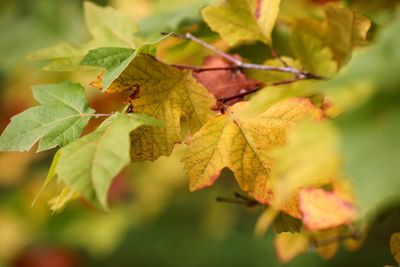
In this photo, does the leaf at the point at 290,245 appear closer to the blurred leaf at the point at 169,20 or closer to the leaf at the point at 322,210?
the leaf at the point at 322,210

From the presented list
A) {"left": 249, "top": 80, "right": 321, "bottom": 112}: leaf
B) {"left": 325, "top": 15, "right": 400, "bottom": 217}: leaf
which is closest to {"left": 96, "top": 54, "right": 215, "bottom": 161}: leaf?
{"left": 249, "top": 80, "right": 321, "bottom": 112}: leaf

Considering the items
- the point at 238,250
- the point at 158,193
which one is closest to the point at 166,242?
the point at 238,250

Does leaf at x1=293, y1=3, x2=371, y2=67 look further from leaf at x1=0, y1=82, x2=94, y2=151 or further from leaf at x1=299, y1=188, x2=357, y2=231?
leaf at x1=0, y1=82, x2=94, y2=151

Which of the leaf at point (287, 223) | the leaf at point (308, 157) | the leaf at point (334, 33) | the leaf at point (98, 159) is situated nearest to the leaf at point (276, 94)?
the leaf at point (308, 157)

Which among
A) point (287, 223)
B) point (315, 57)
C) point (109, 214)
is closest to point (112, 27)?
point (315, 57)

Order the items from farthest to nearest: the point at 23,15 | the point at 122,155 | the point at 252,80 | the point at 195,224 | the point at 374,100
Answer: the point at 195,224, the point at 23,15, the point at 252,80, the point at 122,155, the point at 374,100

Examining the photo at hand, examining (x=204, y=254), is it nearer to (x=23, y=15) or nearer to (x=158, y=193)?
(x=158, y=193)
